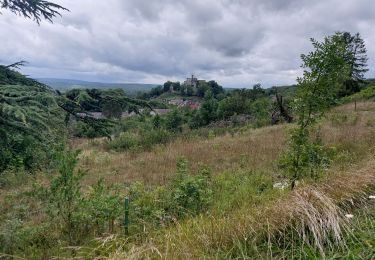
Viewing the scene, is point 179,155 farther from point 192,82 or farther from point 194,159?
point 192,82

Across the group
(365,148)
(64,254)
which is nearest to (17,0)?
(64,254)

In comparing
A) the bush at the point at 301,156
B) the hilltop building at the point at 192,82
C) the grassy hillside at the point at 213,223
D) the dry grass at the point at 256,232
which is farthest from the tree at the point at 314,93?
the hilltop building at the point at 192,82

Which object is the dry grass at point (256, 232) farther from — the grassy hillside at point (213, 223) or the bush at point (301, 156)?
the bush at point (301, 156)

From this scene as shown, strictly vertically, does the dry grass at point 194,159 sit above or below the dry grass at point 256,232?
below

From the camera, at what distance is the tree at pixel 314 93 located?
5.32 metres

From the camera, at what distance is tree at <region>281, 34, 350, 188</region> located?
17.5 feet

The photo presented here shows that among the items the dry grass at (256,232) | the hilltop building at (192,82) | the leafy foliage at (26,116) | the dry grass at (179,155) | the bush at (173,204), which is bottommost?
the hilltop building at (192,82)

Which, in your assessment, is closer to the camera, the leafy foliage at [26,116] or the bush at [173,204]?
the leafy foliage at [26,116]

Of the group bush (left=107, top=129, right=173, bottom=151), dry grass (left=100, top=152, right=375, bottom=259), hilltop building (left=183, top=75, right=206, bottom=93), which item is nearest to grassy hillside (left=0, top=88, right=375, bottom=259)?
dry grass (left=100, top=152, right=375, bottom=259)

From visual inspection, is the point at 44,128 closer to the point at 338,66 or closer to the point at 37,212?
the point at 37,212

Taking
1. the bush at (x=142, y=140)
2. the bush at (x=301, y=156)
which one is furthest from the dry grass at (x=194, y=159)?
the bush at (x=301, y=156)

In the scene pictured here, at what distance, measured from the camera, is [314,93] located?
5473 millimetres

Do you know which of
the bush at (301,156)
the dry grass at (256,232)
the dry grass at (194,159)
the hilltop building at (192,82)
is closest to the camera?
the dry grass at (256,232)

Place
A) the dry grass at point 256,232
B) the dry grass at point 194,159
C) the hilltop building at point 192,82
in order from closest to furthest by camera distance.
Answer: the dry grass at point 256,232 < the dry grass at point 194,159 < the hilltop building at point 192,82
